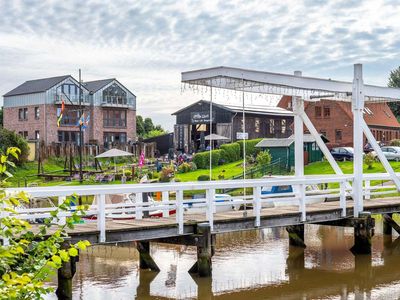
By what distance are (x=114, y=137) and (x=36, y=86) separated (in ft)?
34.6

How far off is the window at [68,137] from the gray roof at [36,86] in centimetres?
503

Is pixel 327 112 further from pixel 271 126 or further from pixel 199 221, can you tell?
pixel 199 221

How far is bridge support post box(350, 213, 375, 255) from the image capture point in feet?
70.3

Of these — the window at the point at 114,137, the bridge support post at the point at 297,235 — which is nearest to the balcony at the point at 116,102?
the window at the point at 114,137

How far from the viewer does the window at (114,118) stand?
7669 centimetres

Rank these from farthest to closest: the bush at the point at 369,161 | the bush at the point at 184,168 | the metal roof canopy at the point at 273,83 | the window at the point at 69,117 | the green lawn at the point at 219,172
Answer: the window at the point at 69,117 < the bush at the point at 184,168 < the green lawn at the point at 219,172 < the bush at the point at 369,161 < the metal roof canopy at the point at 273,83

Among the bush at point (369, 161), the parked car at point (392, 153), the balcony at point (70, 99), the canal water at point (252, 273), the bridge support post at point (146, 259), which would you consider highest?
the balcony at point (70, 99)

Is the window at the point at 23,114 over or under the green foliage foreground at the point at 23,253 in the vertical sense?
over

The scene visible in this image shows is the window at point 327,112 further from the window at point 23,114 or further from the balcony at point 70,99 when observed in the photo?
the window at point 23,114

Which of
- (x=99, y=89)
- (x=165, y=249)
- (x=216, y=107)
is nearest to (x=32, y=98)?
(x=99, y=89)

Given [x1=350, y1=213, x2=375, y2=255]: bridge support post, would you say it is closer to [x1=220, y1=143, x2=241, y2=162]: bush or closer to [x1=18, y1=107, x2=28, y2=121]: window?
[x1=220, y1=143, x2=241, y2=162]: bush

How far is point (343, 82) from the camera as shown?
22641mm

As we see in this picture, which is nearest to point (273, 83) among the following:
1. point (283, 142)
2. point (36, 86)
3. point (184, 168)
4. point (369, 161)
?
point (369, 161)

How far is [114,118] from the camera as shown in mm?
77750
